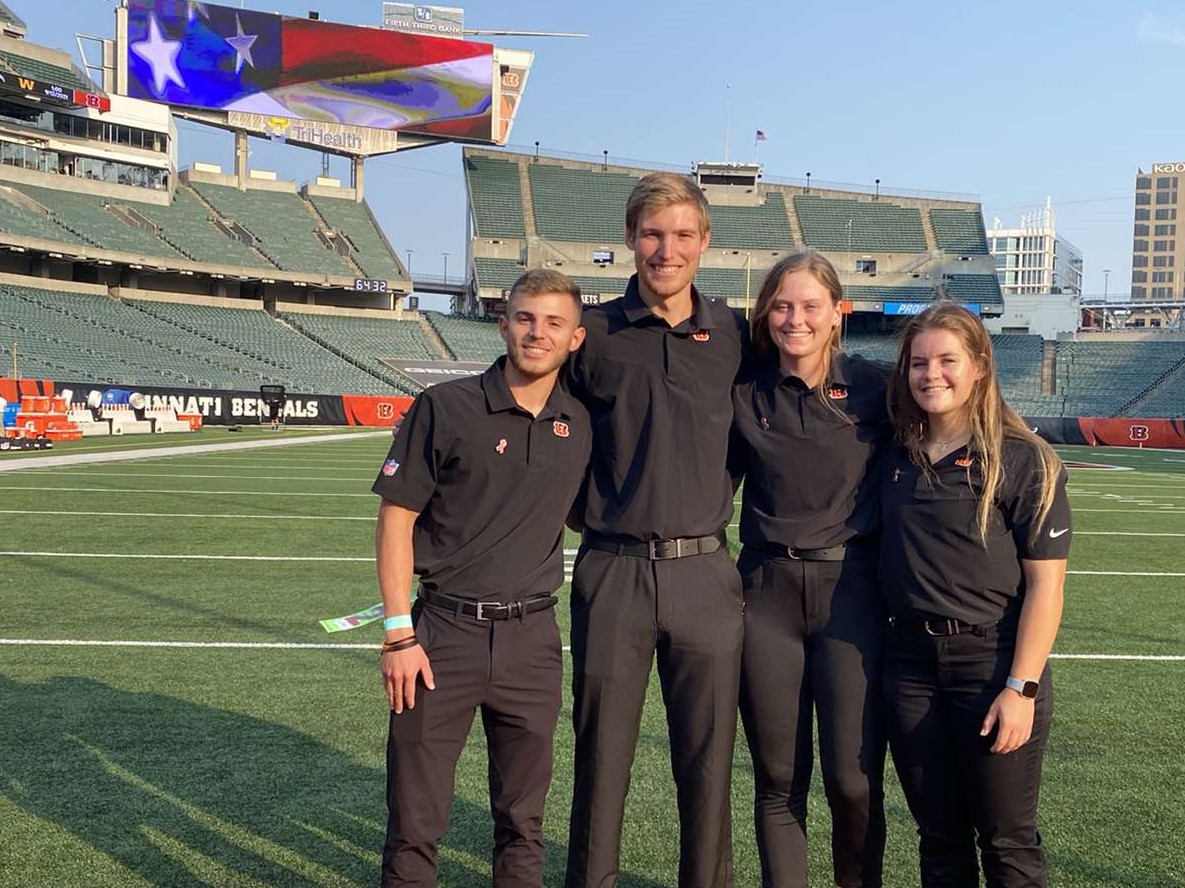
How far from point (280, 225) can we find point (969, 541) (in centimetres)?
4938

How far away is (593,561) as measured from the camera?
115 inches

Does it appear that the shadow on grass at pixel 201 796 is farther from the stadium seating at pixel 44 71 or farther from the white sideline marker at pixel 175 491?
the stadium seating at pixel 44 71

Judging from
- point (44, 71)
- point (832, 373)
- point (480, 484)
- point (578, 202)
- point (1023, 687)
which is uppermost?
point (44, 71)

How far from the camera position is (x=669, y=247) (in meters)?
2.97

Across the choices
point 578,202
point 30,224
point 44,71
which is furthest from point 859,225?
point 30,224

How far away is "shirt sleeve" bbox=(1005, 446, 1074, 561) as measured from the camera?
265 centimetres

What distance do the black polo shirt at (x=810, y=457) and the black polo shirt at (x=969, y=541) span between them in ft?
0.64

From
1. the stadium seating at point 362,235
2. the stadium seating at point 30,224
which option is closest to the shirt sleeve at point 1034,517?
the stadium seating at point 30,224

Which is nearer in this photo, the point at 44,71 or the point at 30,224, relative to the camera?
the point at 30,224

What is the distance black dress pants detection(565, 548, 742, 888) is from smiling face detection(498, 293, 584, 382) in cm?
57

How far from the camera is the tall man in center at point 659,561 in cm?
287

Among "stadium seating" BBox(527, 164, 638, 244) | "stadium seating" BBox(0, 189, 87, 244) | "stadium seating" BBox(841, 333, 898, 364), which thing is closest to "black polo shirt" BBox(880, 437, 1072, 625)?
"stadium seating" BBox(0, 189, 87, 244)

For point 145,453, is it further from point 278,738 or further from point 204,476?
point 278,738

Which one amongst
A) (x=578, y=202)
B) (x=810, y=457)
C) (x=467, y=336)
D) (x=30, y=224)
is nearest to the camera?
(x=810, y=457)
